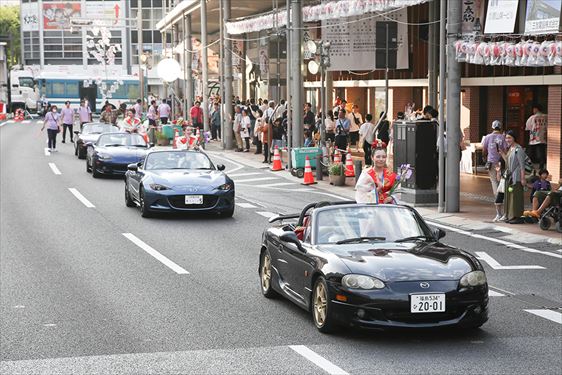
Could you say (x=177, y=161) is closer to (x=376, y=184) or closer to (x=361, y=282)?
(x=376, y=184)

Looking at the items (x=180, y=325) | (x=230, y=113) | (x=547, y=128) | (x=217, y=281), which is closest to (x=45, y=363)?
(x=180, y=325)

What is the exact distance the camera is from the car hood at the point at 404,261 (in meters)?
10.2

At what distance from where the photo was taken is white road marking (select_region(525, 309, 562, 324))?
1165 centimetres

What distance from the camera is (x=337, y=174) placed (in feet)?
93.0

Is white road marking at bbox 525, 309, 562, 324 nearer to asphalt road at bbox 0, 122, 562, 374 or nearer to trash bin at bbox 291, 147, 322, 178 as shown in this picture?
asphalt road at bbox 0, 122, 562, 374

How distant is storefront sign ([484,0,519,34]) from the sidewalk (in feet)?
12.2

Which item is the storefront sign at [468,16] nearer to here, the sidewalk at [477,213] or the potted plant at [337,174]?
the sidewalk at [477,213]

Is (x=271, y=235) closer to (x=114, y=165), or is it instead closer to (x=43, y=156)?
(x=114, y=165)

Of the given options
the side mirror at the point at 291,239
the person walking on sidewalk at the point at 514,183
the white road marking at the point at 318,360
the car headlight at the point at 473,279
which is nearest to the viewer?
the white road marking at the point at 318,360

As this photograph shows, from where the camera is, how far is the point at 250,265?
15547mm

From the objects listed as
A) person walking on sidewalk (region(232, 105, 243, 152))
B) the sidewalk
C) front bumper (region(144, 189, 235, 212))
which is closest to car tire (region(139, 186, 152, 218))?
front bumper (region(144, 189, 235, 212))

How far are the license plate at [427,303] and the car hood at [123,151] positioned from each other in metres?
21.4

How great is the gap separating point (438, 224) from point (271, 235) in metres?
8.45

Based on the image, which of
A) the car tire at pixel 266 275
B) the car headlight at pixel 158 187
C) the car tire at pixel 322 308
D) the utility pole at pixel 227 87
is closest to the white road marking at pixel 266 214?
the car headlight at pixel 158 187
